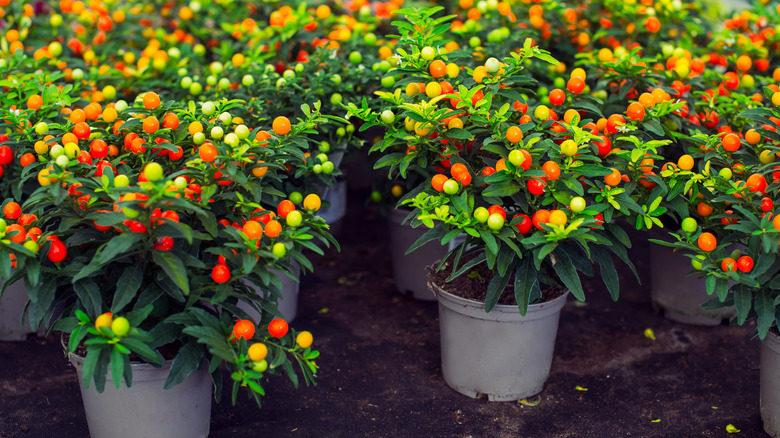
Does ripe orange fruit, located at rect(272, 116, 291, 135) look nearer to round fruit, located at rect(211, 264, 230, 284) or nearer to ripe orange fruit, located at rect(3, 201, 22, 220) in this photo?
round fruit, located at rect(211, 264, 230, 284)

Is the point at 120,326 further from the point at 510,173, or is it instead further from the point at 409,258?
the point at 409,258

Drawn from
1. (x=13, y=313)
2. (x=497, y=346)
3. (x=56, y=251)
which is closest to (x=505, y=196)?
(x=497, y=346)

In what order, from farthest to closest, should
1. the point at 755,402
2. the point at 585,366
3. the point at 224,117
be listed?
the point at 585,366, the point at 755,402, the point at 224,117

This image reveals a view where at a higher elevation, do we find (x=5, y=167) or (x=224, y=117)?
(x=224, y=117)

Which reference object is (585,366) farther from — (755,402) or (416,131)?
(416,131)

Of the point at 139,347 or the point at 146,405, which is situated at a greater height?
the point at 139,347

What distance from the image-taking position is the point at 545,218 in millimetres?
2053

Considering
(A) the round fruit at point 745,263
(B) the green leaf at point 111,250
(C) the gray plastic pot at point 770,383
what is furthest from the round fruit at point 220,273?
(C) the gray plastic pot at point 770,383

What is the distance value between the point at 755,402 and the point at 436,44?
1.76 meters

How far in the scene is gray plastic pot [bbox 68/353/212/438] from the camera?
207 cm

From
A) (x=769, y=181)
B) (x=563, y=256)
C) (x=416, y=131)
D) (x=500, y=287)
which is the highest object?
(x=416, y=131)

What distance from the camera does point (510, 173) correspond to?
2.10 meters

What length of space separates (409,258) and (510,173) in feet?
4.31

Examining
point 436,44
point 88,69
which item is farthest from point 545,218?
point 88,69
